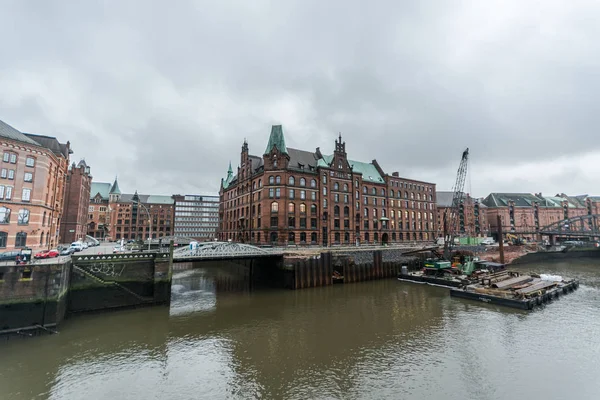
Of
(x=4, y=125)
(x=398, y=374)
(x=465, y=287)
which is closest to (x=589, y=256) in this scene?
(x=465, y=287)

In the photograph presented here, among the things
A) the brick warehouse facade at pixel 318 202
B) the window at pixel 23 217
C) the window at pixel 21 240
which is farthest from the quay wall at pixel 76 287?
the brick warehouse facade at pixel 318 202

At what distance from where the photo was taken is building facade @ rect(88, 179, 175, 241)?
120 meters

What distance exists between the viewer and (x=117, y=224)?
13100cm

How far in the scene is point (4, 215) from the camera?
3578cm

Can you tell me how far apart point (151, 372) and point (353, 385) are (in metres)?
12.6

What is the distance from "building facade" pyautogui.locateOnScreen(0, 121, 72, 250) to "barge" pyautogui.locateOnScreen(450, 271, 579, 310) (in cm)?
5877

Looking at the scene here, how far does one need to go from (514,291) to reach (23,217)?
212 ft

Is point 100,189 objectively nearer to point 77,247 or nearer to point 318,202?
point 77,247

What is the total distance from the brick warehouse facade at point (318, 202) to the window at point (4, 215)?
37.3 m

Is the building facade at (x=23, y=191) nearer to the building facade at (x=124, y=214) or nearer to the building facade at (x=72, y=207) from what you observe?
the building facade at (x=72, y=207)

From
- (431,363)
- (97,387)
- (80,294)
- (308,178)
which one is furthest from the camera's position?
(308,178)

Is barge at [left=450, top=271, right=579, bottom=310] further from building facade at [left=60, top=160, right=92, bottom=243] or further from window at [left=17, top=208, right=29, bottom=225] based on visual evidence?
building facade at [left=60, top=160, right=92, bottom=243]

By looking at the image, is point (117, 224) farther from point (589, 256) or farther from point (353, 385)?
point (589, 256)

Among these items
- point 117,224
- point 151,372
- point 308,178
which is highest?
point 308,178
